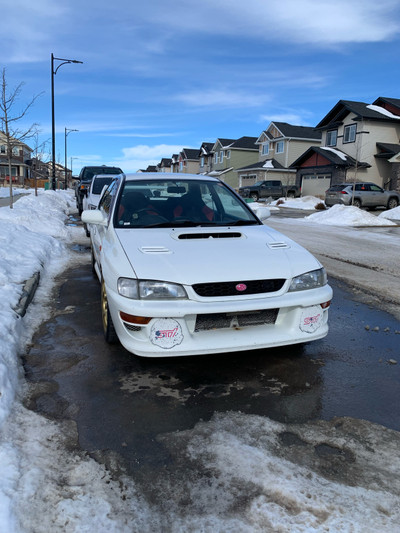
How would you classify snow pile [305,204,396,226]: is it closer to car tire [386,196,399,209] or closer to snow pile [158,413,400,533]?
car tire [386,196,399,209]

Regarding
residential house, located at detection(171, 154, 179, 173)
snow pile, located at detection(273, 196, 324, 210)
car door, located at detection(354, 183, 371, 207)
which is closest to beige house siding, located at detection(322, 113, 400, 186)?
snow pile, located at detection(273, 196, 324, 210)

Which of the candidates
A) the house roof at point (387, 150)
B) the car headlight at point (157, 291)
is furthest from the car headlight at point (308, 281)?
the house roof at point (387, 150)

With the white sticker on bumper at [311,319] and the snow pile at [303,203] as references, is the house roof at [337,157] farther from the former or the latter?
the white sticker on bumper at [311,319]

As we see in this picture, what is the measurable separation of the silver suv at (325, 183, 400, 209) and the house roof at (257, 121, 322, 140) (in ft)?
72.5

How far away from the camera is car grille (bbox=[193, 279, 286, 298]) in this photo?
10.1 ft

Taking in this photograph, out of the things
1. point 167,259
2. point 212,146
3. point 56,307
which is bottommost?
point 56,307

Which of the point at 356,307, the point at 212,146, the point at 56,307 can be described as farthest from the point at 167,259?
the point at 212,146

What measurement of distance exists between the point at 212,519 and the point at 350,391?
172 cm

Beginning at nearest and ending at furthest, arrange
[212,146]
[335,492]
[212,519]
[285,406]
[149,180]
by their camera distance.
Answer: [212,519], [335,492], [285,406], [149,180], [212,146]

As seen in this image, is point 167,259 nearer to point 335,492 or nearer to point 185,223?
point 185,223

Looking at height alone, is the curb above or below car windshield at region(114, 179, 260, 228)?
below

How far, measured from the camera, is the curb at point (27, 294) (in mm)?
4434

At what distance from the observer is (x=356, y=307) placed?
213 inches

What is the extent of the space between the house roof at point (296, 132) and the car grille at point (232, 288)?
4508cm
